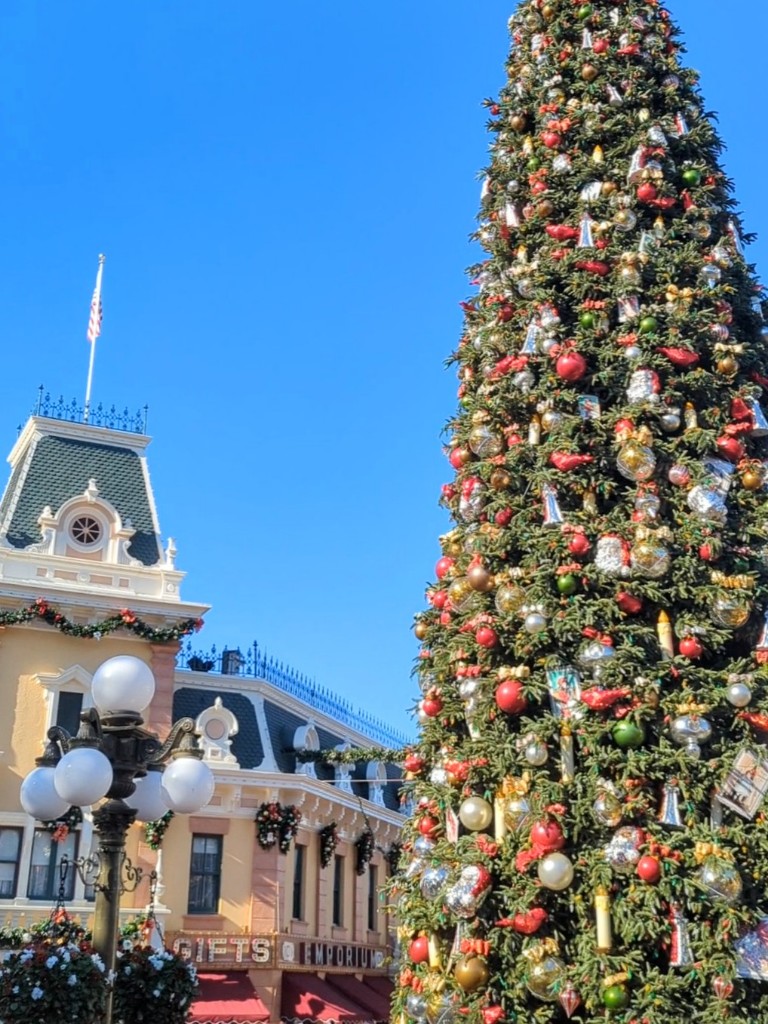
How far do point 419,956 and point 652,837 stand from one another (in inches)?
73.3

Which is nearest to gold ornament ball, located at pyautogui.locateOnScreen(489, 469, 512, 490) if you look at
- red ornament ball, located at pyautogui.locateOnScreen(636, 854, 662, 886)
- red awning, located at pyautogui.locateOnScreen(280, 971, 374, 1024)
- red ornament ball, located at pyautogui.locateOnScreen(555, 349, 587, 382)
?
red ornament ball, located at pyautogui.locateOnScreen(555, 349, 587, 382)

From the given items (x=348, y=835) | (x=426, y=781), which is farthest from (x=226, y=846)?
(x=426, y=781)

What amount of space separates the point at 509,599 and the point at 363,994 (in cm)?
1659

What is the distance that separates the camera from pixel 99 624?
19281 mm

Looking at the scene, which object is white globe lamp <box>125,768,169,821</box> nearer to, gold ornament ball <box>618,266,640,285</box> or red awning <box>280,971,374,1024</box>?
gold ornament ball <box>618,266,640,285</box>

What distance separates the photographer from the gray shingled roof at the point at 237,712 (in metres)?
21.0

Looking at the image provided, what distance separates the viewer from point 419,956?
7137mm

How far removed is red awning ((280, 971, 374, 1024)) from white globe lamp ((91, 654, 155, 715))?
45.6 feet

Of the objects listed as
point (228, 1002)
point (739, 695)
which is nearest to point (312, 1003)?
point (228, 1002)

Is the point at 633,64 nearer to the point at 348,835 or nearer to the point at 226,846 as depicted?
the point at 226,846

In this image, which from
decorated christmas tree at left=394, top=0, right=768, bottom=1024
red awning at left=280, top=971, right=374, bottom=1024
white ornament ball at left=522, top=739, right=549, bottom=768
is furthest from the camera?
red awning at left=280, top=971, right=374, bottom=1024

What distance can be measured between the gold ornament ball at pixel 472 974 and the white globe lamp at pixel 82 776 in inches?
100

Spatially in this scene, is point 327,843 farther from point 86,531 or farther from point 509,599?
point 509,599

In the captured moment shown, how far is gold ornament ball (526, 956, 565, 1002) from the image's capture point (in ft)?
20.6
